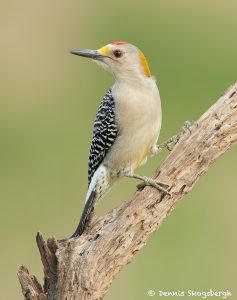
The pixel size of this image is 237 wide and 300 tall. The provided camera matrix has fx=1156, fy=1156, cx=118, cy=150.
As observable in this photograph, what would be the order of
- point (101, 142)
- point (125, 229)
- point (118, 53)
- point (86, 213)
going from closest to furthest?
point (125, 229)
point (86, 213)
point (118, 53)
point (101, 142)

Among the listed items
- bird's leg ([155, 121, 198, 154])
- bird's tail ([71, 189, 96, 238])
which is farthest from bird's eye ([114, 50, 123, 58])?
bird's tail ([71, 189, 96, 238])

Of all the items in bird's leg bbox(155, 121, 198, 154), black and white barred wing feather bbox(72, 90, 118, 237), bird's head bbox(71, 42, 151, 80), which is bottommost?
bird's leg bbox(155, 121, 198, 154)

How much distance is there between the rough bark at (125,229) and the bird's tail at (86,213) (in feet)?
0.48

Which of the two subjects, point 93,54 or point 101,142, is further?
point 101,142

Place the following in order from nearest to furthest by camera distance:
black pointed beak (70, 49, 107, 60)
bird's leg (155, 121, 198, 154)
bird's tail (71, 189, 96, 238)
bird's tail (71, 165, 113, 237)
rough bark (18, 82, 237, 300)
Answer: rough bark (18, 82, 237, 300) < bird's tail (71, 189, 96, 238) < bird's leg (155, 121, 198, 154) < bird's tail (71, 165, 113, 237) < black pointed beak (70, 49, 107, 60)

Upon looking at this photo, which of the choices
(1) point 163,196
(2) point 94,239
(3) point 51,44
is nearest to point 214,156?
(1) point 163,196

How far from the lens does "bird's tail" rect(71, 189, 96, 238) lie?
7.84 metres

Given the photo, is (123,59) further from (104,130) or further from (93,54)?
(104,130)

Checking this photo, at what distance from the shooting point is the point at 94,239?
7.54 m

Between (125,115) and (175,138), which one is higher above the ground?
(125,115)

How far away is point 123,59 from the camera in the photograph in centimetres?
Result: 867

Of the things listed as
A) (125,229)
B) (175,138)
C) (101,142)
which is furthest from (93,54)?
(125,229)

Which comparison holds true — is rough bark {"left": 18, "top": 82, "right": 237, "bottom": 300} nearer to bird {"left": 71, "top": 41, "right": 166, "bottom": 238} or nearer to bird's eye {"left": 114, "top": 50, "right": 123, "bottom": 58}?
bird {"left": 71, "top": 41, "right": 166, "bottom": 238}

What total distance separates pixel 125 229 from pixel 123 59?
1656 millimetres
